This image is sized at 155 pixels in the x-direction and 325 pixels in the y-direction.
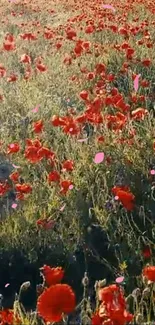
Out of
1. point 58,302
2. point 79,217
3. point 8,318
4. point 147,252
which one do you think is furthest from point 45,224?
point 58,302

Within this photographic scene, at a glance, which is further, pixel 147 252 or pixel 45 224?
pixel 45 224

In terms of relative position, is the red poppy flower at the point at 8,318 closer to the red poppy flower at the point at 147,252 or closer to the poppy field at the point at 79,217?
the poppy field at the point at 79,217

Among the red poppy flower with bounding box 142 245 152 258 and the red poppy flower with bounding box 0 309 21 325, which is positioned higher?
the red poppy flower with bounding box 0 309 21 325

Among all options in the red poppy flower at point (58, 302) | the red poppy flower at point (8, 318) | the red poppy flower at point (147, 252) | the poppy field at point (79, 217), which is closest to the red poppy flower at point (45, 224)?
the poppy field at point (79, 217)

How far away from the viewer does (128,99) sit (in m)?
4.79

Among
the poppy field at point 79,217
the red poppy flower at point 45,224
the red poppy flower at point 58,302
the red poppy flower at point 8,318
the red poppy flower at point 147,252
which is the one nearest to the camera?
the red poppy flower at point 58,302

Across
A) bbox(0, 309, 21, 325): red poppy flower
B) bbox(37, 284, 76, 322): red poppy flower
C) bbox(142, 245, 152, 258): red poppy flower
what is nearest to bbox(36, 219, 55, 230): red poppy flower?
bbox(142, 245, 152, 258): red poppy flower

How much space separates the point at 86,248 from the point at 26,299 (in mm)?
407

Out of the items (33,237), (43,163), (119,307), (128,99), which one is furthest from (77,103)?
(119,307)

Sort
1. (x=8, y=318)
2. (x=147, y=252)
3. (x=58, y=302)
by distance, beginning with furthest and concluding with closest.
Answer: (x=147, y=252)
(x=8, y=318)
(x=58, y=302)

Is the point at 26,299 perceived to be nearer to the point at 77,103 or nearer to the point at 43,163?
the point at 43,163

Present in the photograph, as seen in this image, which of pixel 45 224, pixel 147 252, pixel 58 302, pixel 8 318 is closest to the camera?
pixel 58 302

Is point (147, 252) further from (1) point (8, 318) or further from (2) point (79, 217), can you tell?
(1) point (8, 318)

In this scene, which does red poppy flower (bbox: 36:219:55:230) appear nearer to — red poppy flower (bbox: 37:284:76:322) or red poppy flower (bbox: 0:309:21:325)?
red poppy flower (bbox: 0:309:21:325)
